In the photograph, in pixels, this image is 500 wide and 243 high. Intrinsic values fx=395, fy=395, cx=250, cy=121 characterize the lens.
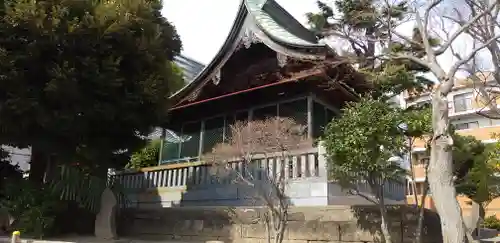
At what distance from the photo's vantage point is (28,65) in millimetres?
8992

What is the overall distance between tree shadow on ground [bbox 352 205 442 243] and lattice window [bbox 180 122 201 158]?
7558mm

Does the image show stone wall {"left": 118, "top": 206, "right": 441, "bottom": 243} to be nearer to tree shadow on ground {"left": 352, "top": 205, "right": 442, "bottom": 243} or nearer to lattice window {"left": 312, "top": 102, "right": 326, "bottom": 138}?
tree shadow on ground {"left": 352, "top": 205, "right": 442, "bottom": 243}

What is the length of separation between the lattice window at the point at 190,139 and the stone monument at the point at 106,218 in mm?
4221

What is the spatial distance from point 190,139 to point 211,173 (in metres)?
4.02

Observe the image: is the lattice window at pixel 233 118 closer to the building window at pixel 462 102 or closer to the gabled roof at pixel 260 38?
the gabled roof at pixel 260 38

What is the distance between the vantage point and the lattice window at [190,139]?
13837mm

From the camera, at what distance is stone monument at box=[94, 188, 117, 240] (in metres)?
9.70

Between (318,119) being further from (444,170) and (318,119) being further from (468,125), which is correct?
(468,125)

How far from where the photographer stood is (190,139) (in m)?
14.2

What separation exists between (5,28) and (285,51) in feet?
22.3

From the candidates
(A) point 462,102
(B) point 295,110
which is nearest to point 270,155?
(B) point 295,110

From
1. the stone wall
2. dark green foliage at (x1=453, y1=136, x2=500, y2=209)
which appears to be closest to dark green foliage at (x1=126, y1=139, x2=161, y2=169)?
the stone wall

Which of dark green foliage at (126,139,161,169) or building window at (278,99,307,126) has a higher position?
building window at (278,99,307,126)

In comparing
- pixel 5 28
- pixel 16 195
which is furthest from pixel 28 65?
pixel 16 195
